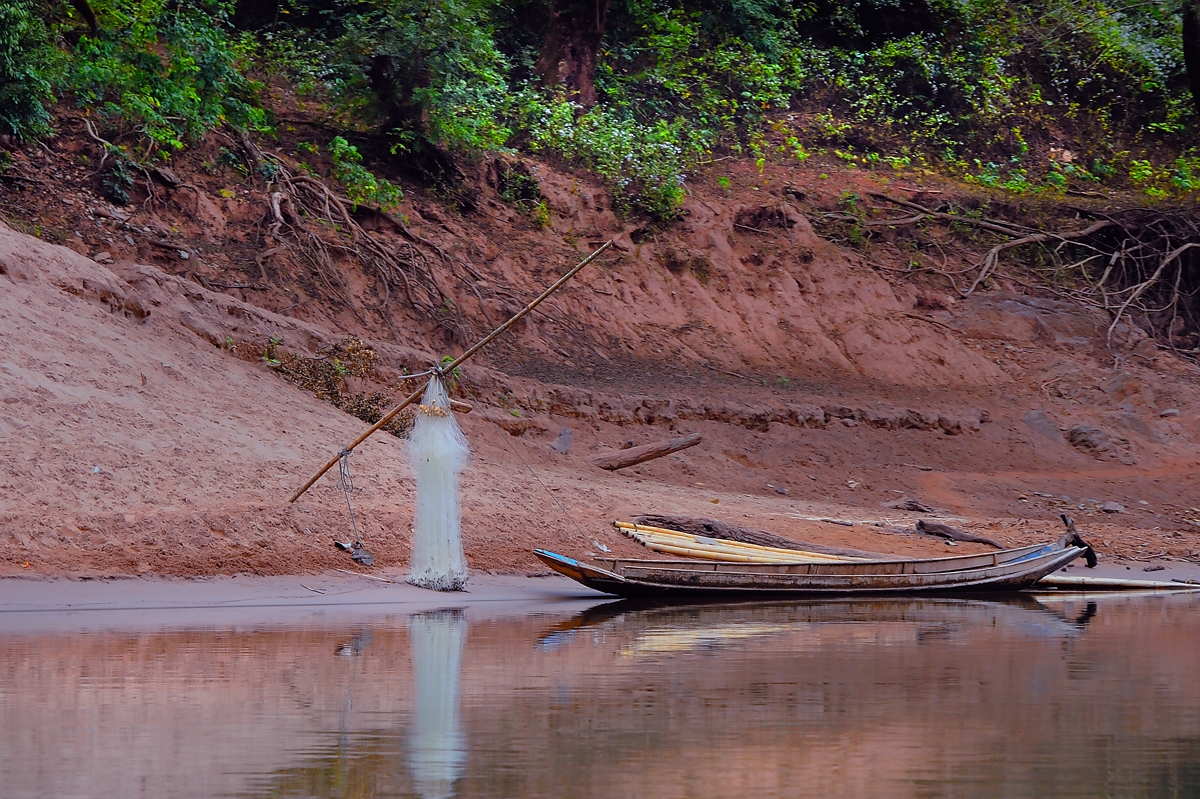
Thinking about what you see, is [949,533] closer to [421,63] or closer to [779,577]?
[779,577]

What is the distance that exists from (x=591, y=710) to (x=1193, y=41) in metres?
22.8

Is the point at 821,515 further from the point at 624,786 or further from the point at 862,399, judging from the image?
the point at 624,786

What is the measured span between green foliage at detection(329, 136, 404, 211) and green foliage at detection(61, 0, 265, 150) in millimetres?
1462

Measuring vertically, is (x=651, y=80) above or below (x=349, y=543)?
above

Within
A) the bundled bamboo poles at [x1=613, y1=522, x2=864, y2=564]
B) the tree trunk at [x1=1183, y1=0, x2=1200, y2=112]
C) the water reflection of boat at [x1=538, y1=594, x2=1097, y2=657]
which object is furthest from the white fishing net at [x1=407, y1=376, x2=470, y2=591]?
the tree trunk at [x1=1183, y1=0, x2=1200, y2=112]

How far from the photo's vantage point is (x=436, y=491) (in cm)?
1148

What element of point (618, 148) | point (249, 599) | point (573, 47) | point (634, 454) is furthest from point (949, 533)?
point (573, 47)

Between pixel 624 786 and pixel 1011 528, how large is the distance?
40.6 ft

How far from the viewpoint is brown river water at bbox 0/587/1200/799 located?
17.0 ft

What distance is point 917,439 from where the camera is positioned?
19500 mm

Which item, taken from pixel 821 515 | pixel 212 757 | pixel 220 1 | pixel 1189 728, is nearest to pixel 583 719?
pixel 212 757

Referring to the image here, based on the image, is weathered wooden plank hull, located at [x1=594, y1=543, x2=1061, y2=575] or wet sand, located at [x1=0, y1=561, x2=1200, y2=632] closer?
wet sand, located at [x1=0, y1=561, x2=1200, y2=632]

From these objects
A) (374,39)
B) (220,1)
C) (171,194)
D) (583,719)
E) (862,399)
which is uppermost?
(220,1)

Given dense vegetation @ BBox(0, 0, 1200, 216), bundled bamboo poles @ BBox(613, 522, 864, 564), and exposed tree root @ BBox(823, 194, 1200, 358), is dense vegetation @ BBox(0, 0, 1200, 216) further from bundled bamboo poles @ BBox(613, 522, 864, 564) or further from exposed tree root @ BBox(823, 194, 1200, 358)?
bundled bamboo poles @ BBox(613, 522, 864, 564)
